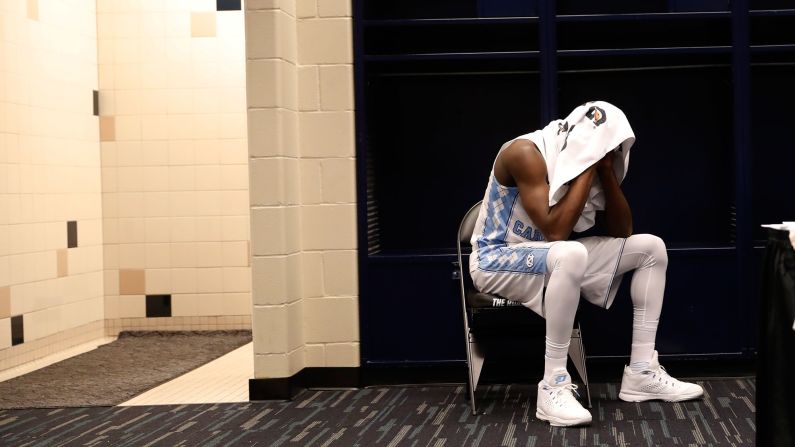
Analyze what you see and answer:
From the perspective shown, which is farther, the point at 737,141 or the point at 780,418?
the point at 737,141

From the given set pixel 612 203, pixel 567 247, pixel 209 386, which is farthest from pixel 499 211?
pixel 209 386

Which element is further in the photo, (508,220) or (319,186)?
(319,186)

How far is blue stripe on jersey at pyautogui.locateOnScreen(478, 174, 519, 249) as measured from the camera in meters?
4.03

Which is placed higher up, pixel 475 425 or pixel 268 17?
pixel 268 17

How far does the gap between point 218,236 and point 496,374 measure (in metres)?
2.74

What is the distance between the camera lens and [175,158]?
6.66 m

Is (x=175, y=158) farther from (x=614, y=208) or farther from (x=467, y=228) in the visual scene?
(x=614, y=208)

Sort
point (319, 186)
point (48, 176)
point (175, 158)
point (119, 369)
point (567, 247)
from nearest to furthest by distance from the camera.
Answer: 1. point (567, 247)
2. point (319, 186)
3. point (119, 369)
4. point (48, 176)
5. point (175, 158)

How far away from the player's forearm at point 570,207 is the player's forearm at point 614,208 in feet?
0.47

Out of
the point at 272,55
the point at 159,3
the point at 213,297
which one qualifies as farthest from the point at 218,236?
the point at 272,55

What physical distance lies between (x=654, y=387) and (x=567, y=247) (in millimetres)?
716

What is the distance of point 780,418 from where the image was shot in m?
2.28

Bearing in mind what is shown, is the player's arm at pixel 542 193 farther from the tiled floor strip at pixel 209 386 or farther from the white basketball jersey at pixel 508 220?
the tiled floor strip at pixel 209 386

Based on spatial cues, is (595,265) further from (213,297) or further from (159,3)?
(159,3)
